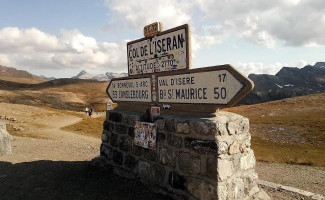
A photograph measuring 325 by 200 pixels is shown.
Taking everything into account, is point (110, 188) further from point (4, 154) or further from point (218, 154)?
point (4, 154)

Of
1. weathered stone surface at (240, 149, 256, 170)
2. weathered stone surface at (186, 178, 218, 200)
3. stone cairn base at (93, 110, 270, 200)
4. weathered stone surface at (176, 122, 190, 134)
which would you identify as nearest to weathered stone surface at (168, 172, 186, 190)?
stone cairn base at (93, 110, 270, 200)

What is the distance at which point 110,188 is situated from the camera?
7.67m

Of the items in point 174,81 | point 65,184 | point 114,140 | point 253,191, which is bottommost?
point 65,184

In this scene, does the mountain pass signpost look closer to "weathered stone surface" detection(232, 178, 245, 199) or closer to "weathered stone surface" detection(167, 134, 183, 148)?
"weathered stone surface" detection(167, 134, 183, 148)

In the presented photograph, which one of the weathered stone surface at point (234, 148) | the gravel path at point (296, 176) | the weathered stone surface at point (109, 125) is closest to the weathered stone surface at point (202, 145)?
the weathered stone surface at point (234, 148)

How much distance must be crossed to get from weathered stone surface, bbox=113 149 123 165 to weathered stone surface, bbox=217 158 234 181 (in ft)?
12.4

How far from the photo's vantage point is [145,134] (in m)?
7.64

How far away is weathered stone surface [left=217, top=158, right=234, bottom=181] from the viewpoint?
5738 millimetres

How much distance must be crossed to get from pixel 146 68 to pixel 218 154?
3.51m

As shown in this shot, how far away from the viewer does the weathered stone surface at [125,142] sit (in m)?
8.38

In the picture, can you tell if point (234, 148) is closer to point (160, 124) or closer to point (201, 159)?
point (201, 159)

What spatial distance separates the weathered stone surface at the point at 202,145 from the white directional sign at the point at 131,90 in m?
2.14

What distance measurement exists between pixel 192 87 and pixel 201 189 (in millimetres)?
2273

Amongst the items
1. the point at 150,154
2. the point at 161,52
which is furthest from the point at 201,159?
the point at 161,52
